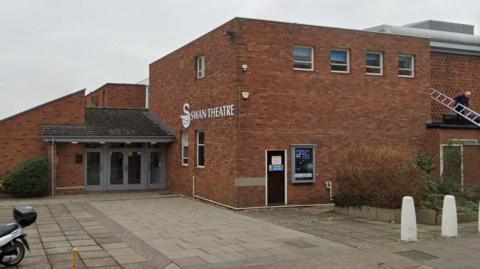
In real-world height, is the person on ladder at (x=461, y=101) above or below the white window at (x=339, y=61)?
below

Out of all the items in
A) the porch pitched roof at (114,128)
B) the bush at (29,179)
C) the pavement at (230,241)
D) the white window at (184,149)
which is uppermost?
the porch pitched roof at (114,128)

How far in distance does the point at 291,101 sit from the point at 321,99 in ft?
4.20

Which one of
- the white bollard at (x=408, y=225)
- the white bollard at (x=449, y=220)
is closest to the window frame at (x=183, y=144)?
the white bollard at (x=408, y=225)

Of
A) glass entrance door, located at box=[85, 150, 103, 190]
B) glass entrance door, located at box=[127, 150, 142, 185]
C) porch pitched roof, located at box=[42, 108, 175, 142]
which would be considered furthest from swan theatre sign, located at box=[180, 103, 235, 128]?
glass entrance door, located at box=[85, 150, 103, 190]

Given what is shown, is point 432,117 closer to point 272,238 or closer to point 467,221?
point 467,221

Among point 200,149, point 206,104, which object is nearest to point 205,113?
point 206,104

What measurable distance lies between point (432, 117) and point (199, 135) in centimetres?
1019

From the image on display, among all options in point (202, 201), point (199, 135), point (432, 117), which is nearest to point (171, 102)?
point (199, 135)

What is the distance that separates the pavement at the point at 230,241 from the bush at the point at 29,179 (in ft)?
13.9

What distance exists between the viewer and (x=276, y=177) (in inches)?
714

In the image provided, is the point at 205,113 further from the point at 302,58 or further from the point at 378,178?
the point at 378,178

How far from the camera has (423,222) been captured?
14344mm

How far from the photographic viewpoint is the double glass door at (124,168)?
961 inches

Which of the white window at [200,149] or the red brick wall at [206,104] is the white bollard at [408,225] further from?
the white window at [200,149]
